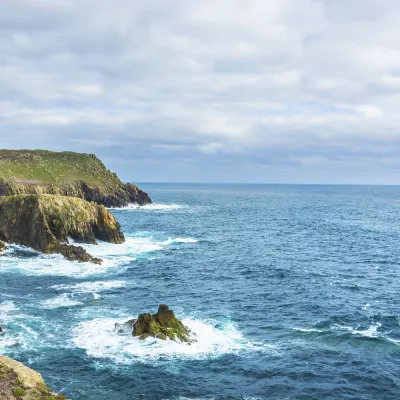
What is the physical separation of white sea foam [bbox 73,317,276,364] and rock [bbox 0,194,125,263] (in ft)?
118

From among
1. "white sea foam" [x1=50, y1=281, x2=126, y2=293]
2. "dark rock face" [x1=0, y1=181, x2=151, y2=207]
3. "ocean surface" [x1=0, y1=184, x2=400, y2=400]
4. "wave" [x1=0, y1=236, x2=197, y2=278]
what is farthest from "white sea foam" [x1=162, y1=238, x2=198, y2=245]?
"dark rock face" [x1=0, y1=181, x2=151, y2=207]

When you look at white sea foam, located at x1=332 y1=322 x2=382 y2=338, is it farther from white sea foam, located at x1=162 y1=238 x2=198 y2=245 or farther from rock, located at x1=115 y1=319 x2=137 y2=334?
white sea foam, located at x1=162 y1=238 x2=198 y2=245

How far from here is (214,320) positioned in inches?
2004

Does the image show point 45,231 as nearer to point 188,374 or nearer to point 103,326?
point 103,326

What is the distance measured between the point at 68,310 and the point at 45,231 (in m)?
36.4

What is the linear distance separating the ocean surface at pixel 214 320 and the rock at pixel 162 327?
0.94 metres

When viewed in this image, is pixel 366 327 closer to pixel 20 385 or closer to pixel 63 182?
pixel 20 385

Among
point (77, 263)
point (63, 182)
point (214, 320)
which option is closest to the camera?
point (214, 320)

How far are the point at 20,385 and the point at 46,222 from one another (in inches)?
2374

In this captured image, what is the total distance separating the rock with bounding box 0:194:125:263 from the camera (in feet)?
278

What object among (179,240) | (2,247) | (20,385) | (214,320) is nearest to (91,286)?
(214,320)

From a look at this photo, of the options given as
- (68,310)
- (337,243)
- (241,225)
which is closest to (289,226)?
(241,225)

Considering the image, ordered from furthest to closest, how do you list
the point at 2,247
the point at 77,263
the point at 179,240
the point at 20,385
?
1. the point at 179,240
2. the point at 2,247
3. the point at 77,263
4. the point at 20,385

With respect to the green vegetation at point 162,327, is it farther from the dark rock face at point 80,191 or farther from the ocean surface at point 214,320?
the dark rock face at point 80,191
